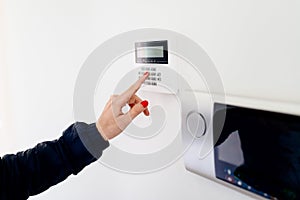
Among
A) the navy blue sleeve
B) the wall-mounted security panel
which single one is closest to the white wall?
the wall-mounted security panel

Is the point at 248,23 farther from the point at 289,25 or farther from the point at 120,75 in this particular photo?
the point at 120,75

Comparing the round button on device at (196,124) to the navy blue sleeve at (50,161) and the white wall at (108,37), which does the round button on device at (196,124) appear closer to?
the white wall at (108,37)

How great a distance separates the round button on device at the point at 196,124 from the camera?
508mm

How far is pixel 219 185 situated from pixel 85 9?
565 mm

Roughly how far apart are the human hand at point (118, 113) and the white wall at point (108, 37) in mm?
134

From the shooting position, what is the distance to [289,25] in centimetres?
38

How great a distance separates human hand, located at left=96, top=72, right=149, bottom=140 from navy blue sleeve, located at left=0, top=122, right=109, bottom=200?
19 millimetres

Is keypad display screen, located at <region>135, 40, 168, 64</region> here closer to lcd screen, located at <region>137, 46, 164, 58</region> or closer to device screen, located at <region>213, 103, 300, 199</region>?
lcd screen, located at <region>137, 46, 164, 58</region>

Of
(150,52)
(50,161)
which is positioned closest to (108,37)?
(150,52)

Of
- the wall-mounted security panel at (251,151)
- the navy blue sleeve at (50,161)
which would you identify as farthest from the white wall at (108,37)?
the navy blue sleeve at (50,161)

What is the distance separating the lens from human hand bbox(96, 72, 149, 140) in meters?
0.58

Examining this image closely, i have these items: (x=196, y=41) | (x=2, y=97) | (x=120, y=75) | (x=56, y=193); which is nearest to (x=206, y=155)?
(x=196, y=41)

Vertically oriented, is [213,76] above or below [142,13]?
below

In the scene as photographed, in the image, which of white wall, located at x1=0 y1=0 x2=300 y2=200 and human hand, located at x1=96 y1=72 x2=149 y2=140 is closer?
white wall, located at x1=0 y1=0 x2=300 y2=200
